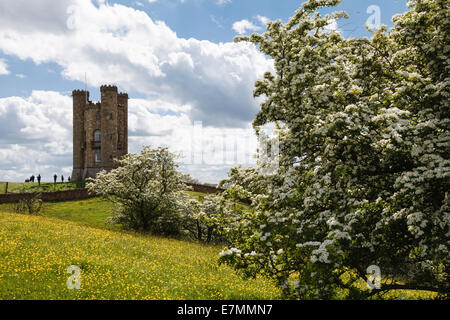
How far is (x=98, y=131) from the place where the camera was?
8850 centimetres

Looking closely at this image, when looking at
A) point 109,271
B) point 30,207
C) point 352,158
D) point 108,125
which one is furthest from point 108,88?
point 352,158

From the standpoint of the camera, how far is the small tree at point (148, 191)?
3616cm

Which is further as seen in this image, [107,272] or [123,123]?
[123,123]

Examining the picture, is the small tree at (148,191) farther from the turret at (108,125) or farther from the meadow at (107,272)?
the turret at (108,125)

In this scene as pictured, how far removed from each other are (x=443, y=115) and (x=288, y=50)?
5010 millimetres

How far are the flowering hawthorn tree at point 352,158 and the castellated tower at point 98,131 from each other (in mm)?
78830

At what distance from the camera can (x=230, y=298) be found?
13383 mm

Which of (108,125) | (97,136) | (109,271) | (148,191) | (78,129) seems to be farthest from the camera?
(78,129)

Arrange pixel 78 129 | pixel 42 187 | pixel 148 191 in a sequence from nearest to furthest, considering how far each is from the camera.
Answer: pixel 148 191 < pixel 42 187 < pixel 78 129

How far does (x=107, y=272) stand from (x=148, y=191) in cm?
2138

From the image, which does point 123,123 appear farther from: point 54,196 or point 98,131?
point 54,196

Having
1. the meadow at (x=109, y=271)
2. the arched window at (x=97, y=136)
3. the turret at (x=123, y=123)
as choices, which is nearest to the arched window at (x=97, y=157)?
the arched window at (x=97, y=136)
